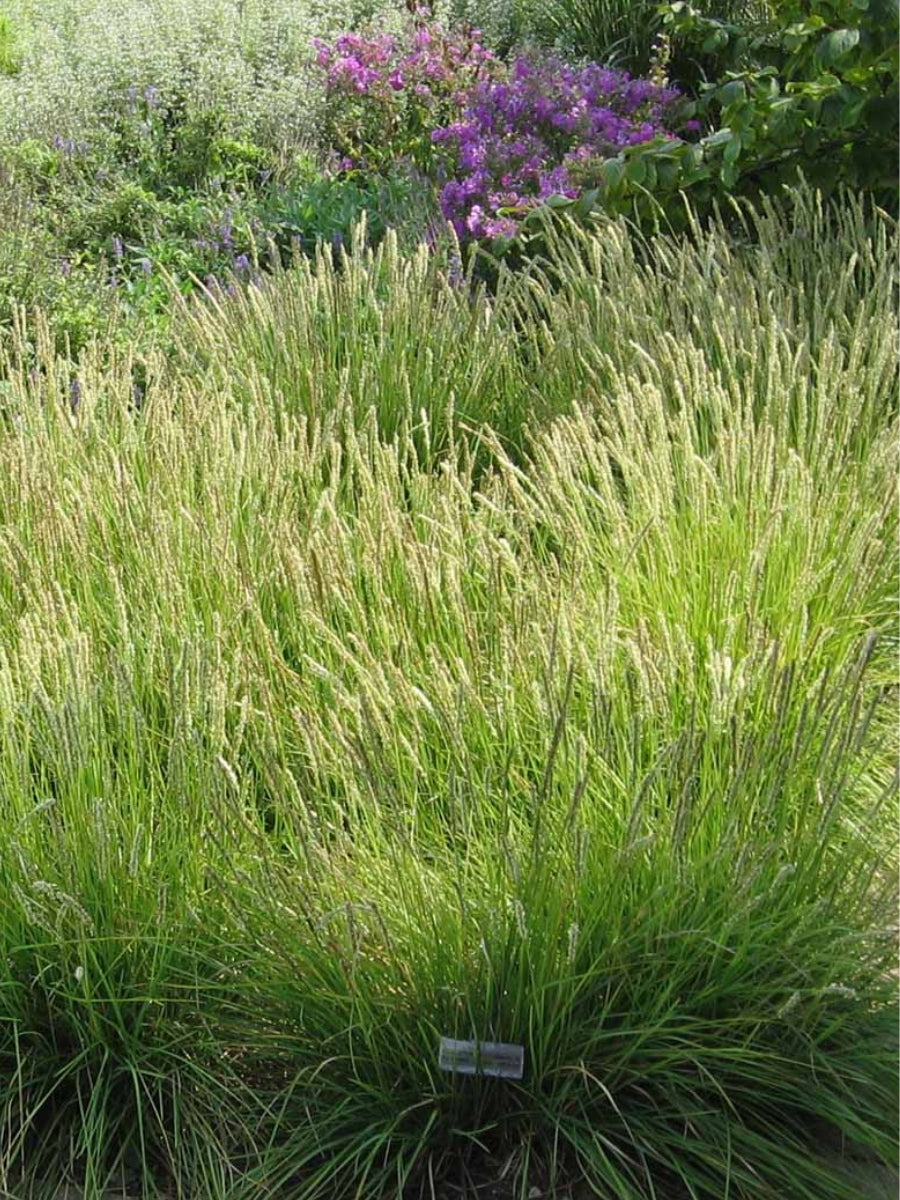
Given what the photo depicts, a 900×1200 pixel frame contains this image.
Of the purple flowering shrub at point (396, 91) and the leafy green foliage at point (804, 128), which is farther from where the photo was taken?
the purple flowering shrub at point (396, 91)

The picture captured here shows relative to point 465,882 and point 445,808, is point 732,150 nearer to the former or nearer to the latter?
point 445,808

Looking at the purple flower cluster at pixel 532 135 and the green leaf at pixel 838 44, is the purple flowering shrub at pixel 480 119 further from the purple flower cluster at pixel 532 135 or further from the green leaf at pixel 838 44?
the green leaf at pixel 838 44

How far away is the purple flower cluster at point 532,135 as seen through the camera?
5.65 meters

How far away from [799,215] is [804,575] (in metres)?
2.13

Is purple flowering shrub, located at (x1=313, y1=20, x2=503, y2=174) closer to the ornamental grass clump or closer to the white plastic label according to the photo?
the ornamental grass clump

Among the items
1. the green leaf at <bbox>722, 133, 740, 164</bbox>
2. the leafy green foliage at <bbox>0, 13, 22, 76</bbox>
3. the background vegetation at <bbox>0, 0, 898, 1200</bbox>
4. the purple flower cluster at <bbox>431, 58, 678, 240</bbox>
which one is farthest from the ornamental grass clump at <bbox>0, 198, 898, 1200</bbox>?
the leafy green foliage at <bbox>0, 13, 22, 76</bbox>

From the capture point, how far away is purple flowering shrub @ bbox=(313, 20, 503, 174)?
7121 millimetres

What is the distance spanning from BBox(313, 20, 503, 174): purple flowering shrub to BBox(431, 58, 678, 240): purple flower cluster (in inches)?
18.0

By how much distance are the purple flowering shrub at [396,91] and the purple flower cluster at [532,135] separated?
457mm

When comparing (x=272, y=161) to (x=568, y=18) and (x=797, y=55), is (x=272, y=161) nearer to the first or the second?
(x=568, y=18)

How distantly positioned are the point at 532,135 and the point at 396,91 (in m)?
1.36

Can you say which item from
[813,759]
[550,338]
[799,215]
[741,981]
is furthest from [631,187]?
[741,981]

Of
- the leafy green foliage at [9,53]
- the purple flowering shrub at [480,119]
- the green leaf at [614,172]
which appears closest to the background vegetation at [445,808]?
the green leaf at [614,172]

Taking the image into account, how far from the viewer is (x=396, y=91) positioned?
7.25 m
